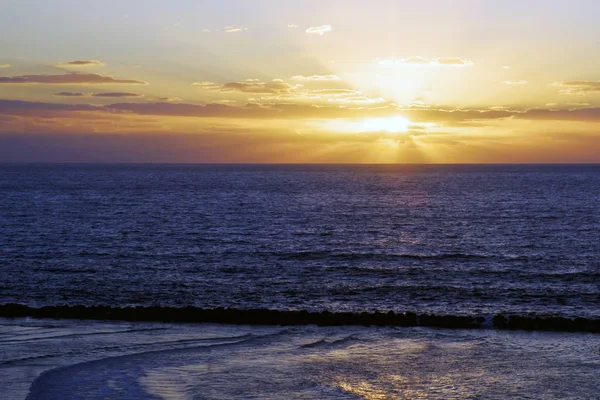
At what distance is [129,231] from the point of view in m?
66.1

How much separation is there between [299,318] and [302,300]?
19.7 feet

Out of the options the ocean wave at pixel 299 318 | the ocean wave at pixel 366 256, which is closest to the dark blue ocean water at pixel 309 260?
the ocean wave at pixel 366 256

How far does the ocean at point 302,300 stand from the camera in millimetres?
19750

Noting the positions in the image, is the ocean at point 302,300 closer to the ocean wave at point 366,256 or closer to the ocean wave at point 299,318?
the ocean wave at point 366,256

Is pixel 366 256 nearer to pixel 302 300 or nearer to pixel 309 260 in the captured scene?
pixel 309 260

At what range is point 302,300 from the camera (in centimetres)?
3388

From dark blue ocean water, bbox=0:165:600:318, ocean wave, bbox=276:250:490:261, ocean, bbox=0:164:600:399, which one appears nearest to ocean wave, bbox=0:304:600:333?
ocean, bbox=0:164:600:399

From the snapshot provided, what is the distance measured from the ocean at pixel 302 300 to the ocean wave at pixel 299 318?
0.60m

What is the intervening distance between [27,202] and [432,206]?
63.7 m

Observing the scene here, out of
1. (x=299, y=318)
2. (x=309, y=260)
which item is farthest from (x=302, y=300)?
(x=309, y=260)

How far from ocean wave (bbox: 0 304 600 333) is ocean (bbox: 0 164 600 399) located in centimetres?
60

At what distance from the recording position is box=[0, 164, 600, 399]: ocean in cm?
1975

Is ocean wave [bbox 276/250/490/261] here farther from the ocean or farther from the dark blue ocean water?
the ocean

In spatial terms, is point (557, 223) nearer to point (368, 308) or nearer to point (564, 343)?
point (368, 308)
